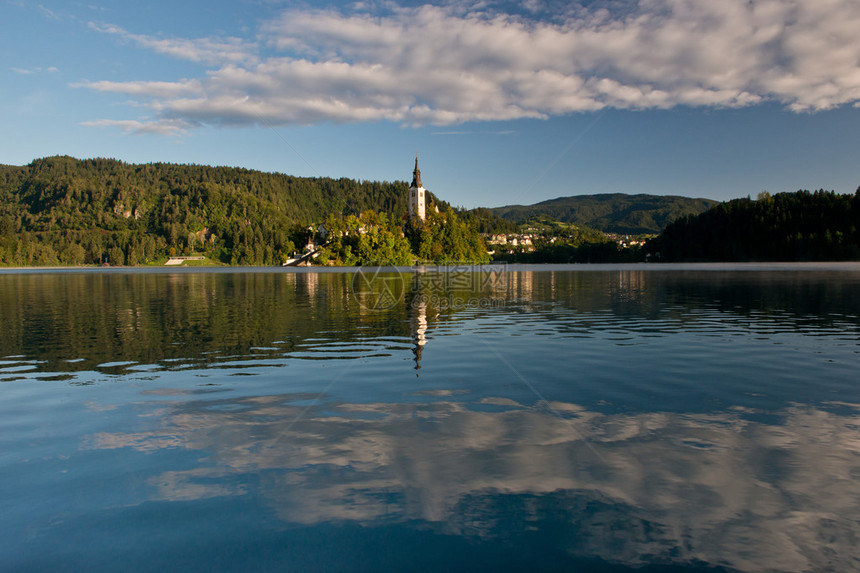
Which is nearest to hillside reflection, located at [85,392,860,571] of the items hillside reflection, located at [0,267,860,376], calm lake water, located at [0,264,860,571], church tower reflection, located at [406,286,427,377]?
calm lake water, located at [0,264,860,571]

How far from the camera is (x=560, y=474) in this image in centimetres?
914

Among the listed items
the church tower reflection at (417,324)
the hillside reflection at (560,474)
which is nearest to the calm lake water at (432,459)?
the hillside reflection at (560,474)

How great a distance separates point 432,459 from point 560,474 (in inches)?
90.3

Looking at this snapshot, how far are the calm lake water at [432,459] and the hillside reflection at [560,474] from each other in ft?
0.14

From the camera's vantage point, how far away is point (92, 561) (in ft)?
22.1

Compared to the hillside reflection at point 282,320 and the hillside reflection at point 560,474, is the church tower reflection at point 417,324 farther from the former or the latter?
the hillside reflection at point 560,474

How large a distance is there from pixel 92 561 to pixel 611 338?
2224 cm

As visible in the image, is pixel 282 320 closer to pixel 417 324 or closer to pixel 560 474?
pixel 417 324

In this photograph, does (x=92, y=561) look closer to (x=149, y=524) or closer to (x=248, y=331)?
(x=149, y=524)

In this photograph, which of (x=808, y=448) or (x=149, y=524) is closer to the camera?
(x=149, y=524)

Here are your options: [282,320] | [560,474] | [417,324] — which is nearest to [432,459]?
[560,474]

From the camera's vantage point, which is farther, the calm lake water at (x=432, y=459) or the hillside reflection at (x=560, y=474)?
the hillside reflection at (x=560, y=474)

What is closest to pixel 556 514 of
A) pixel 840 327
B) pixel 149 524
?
pixel 149 524

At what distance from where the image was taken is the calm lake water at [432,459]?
6.96 m
